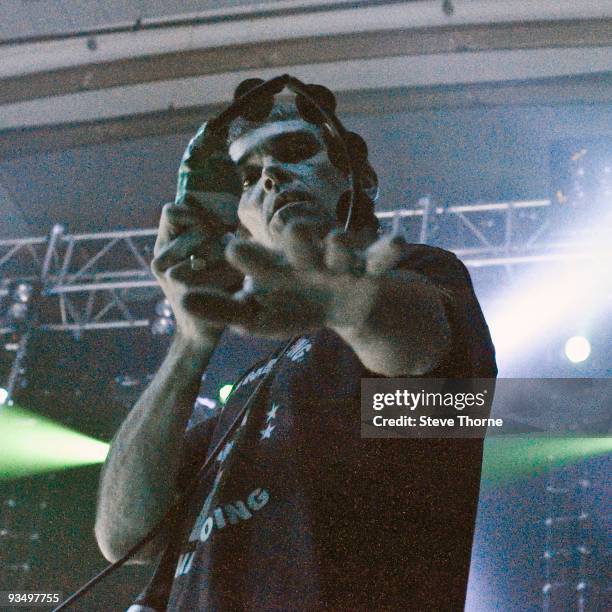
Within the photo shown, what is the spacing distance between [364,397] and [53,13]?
10.4 feet

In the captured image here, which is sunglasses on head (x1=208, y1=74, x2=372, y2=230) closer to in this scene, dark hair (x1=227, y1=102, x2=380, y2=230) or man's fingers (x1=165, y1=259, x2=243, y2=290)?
dark hair (x1=227, y1=102, x2=380, y2=230)

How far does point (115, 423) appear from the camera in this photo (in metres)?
3.89

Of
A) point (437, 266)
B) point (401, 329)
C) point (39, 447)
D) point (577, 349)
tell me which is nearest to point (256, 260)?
point (401, 329)

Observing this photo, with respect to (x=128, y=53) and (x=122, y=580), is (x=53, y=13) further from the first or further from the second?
(x=122, y=580)

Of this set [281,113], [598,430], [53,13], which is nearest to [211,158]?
[281,113]

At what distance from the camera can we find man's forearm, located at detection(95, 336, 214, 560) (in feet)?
2.83

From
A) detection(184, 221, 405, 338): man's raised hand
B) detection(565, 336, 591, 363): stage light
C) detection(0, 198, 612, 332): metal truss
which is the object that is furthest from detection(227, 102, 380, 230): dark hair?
detection(565, 336, 591, 363): stage light

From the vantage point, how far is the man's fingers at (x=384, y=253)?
48 cm

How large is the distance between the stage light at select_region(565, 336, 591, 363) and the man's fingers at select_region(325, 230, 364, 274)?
3.15m

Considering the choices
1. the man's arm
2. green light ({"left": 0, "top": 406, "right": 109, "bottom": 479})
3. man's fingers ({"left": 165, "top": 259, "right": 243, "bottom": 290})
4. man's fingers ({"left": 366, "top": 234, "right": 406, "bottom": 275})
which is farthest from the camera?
green light ({"left": 0, "top": 406, "right": 109, "bottom": 479})

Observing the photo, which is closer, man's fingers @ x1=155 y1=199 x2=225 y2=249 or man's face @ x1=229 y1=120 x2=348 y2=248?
man's fingers @ x1=155 y1=199 x2=225 y2=249

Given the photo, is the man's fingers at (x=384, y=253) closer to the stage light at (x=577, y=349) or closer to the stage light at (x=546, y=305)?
the stage light at (x=546, y=305)

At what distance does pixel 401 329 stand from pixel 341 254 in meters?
0.13

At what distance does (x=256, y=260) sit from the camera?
0.51 m
